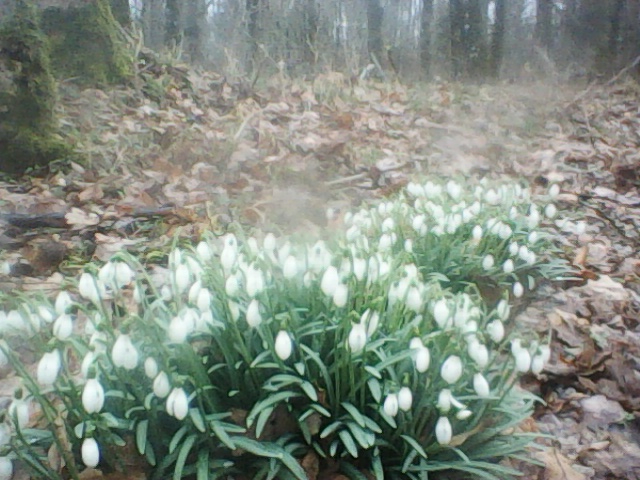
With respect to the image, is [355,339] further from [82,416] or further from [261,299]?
[82,416]

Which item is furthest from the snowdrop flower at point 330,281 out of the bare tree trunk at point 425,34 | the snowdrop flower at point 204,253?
the bare tree trunk at point 425,34

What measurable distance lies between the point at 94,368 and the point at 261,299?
0.41 meters

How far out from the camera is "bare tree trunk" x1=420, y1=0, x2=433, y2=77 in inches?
109

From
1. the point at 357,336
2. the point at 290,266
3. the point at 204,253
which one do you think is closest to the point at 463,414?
the point at 357,336

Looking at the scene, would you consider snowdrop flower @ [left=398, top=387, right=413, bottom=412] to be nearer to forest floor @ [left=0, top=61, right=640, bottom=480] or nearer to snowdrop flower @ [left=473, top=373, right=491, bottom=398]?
snowdrop flower @ [left=473, top=373, right=491, bottom=398]

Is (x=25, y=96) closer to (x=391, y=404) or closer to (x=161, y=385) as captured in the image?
(x=161, y=385)

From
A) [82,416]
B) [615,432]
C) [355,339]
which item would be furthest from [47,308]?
[615,432]

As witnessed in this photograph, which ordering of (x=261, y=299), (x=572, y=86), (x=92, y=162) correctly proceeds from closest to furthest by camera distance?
(x=261, y=299) < (x=92, y=162) < (x=572, y=86)

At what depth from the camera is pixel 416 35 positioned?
111 inches

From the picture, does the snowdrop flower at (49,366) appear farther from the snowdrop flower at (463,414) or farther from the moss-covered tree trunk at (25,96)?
the moss-covered tree trunk at (25,96)

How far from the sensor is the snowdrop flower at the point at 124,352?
1137mm

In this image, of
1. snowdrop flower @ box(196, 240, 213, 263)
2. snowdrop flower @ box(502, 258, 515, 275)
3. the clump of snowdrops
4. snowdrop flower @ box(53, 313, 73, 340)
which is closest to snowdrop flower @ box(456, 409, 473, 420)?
the clump of snowdrops

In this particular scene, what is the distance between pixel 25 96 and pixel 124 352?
116cm

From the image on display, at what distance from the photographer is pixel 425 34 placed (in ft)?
9.29
